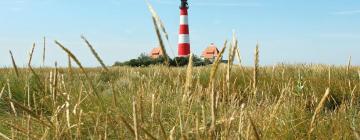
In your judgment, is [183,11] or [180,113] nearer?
[180,113]

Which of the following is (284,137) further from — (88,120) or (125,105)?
(125,105)

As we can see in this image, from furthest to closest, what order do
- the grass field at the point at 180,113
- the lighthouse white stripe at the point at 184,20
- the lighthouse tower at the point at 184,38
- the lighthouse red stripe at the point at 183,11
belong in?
the lighthouse red stripe at the point at 183,11, the lighthouse white stripe at the point at 184,20, the lighthouse tower at the point at 184,38, the grass field at the point at 180,113

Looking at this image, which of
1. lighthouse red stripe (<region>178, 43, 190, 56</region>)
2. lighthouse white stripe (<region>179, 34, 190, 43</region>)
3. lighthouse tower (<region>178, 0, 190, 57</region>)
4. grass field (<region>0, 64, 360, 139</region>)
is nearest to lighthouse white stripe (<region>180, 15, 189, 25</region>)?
lighthouse tower (<region>178, 0, 190, 57</region>)

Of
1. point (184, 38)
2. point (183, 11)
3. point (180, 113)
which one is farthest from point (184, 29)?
point (180, 113)

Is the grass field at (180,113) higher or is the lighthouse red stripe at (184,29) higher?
the lighthouse red stripe at (184,29)

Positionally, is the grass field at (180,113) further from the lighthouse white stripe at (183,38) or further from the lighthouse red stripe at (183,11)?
the lighthouse red stripe at (183,11)

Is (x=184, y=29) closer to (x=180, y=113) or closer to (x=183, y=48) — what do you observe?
(x=183, y=48)

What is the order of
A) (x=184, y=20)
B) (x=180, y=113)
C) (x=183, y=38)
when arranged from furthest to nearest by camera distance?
1. (x=184, y=20)
2. (x=183, y=38)
3. (x=180, y=113)

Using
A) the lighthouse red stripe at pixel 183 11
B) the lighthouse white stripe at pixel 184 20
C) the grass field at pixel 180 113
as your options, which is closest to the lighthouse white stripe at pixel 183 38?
the lighthouse white stripe at pixel 184 20

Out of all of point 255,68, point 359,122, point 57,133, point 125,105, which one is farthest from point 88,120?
point 255,68

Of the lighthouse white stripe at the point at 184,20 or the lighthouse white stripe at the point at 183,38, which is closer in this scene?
the lighthouse white stripe at the point at 183,38

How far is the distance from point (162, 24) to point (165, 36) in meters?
0.03

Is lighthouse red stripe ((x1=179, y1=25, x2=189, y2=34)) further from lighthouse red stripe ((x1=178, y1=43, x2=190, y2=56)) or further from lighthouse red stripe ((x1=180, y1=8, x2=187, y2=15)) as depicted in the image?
lighthouse red stripe ((x1=180, y1=8, x2=187, y2=15))

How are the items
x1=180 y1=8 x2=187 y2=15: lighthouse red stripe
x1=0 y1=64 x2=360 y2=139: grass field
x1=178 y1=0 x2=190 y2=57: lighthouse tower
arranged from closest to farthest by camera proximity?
1. x1=0 y1=64 x2=360 y2=139: grass field
2. x1=178 y1=0 x2=190 y2=57: lighthouse tower
3. x1=180 y1=8 x2=187 y2=15: lighthouse red stripe
